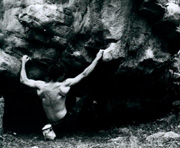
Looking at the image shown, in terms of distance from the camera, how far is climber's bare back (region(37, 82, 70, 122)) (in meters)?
6.30

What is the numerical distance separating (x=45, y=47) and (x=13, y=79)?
3.28 ft

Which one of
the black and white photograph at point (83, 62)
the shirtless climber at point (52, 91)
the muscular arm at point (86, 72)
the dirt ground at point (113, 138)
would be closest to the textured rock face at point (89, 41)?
the black and white photograph at point (83, 62)

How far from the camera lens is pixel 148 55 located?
6379 mm

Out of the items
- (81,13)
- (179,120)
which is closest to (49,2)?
(81,13)

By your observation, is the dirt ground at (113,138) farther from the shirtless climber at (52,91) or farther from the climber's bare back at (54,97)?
the climber's bare back at (54,97)

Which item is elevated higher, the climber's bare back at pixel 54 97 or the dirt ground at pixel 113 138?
the climber's bare back at pixel 54 97

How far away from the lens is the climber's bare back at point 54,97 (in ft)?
20.7

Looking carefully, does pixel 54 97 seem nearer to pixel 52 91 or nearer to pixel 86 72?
pixel 52 91

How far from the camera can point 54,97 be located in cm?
633

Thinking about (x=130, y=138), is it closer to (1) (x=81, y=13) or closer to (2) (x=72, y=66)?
(2) (x=72, y=66)

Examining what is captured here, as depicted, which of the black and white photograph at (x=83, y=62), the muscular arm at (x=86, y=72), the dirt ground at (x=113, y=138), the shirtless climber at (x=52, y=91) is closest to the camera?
the dirt ground at (x=113, y=138)

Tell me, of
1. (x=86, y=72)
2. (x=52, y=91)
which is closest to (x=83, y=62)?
(x=86, y=72)

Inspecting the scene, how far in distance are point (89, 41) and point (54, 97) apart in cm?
A: 138

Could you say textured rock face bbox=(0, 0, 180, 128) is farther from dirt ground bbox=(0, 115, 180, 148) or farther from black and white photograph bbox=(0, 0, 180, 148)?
dirt ground bbox=(0, 115, 180, 148)
